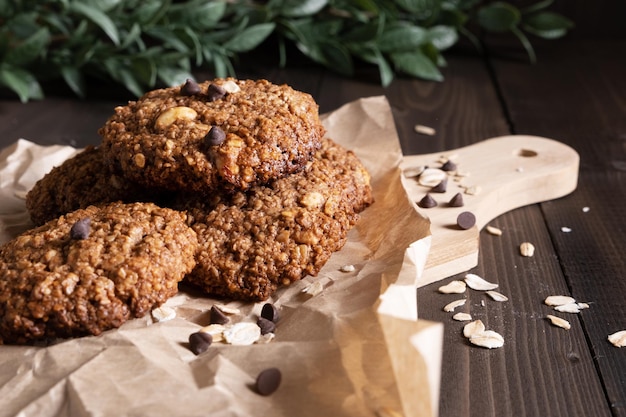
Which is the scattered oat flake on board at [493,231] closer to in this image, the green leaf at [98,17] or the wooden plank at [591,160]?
the wooden plank at [591,160]

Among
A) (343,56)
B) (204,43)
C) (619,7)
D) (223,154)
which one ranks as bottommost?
(619,7)

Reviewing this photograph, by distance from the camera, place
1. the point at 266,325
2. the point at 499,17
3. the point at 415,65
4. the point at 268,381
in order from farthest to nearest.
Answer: the point at 499,17 → the point at 415,65 → the point at 266,325 → the point at 268,381

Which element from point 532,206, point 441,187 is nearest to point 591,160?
point 532,206

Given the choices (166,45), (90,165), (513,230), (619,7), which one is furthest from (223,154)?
(619,7)

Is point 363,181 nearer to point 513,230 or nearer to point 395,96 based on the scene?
point 513,230

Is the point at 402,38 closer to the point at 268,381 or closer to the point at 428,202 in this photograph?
the point at 428,202

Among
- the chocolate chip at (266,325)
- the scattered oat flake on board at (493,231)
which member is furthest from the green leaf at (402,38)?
the chocolate chip at (266,325)

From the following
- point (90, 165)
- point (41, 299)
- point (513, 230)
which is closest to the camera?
point (41, 299)
